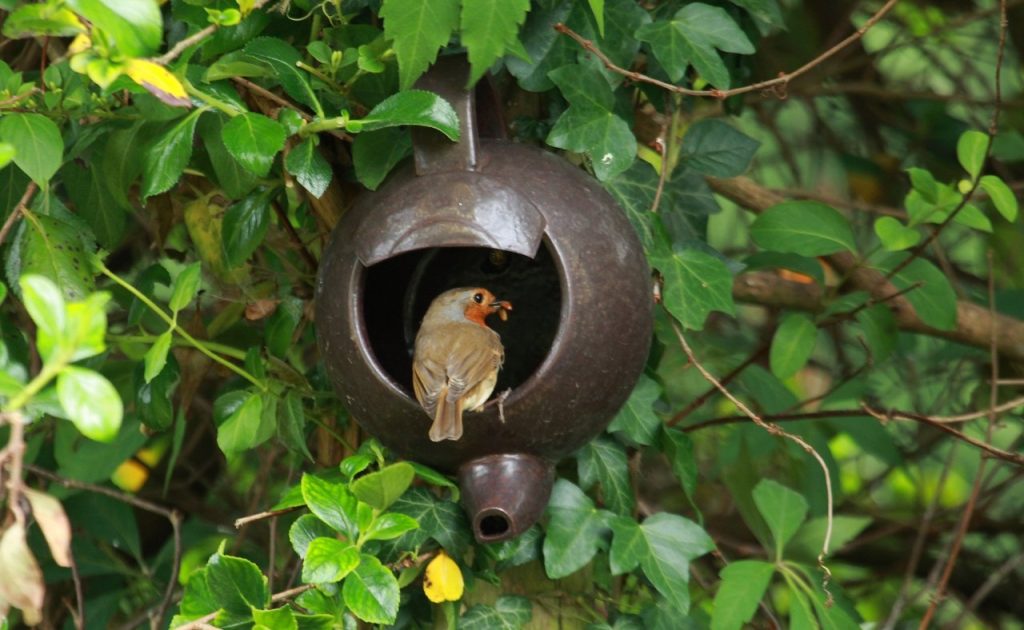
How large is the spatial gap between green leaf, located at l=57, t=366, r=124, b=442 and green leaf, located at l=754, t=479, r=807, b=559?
141cm

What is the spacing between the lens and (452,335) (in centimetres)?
208

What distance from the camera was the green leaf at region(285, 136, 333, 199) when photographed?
1.98 m

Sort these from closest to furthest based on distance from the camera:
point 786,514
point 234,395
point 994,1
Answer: point 234,395
point 786,514
point 994,1

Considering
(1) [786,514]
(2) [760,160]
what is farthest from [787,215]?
(2) [760,160]

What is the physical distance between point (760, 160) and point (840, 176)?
260 millimetres

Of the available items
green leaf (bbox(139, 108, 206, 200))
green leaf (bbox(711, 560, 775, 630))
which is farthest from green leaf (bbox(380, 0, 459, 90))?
green leaf (bbox(711, 560, 775, 630))

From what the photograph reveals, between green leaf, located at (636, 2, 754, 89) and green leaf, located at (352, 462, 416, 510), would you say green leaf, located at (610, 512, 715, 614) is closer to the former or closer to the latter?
green leaf, located at (352, 462, 416, 510)

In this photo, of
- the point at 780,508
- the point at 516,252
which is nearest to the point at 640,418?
the point at 780,508

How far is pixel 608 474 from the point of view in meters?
2.29

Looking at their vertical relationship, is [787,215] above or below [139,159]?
below

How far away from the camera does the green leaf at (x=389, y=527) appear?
6.28ft

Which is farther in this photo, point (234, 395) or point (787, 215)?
point (787, 215)

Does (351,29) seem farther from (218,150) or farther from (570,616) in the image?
(570,616)

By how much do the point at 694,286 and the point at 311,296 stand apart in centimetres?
62
